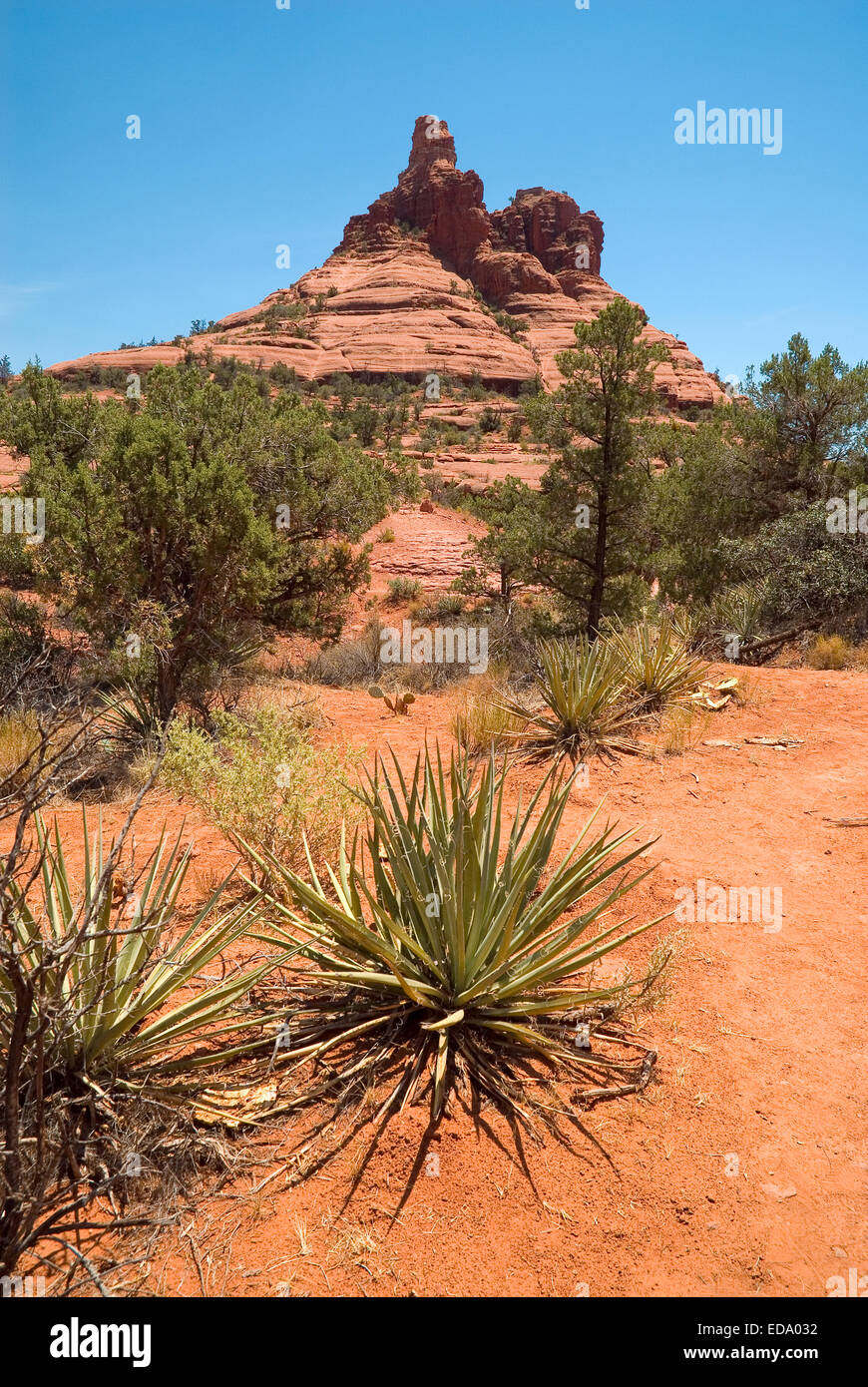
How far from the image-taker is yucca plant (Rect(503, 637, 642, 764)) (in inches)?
261

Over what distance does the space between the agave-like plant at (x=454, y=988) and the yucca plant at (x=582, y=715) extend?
3.33m

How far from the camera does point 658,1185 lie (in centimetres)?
240

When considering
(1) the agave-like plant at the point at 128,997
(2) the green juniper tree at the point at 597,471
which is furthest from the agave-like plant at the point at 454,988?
(2) the green juniper tree at the point at 597,471

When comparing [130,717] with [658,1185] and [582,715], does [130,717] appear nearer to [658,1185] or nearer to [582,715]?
[582,715]

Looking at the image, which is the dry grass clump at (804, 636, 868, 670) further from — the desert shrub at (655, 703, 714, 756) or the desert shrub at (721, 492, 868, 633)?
the desert shrub at (655, 703, 714, 756)

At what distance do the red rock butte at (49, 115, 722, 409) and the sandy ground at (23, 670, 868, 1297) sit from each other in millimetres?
48014

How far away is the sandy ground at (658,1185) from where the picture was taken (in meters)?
2.12

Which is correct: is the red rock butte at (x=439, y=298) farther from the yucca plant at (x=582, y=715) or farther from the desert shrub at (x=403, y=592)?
the yucca plant at (x=582, y=715)

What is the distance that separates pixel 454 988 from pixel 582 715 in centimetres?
407

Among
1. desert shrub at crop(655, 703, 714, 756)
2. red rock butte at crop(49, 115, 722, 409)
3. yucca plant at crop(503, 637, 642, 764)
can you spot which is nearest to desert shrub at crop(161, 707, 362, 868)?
yucca plant at crop(503, 637, 642, 764)

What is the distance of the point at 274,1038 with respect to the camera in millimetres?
2910

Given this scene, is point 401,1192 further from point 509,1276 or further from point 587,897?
point 587,897

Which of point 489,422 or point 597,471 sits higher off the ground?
point 489,422

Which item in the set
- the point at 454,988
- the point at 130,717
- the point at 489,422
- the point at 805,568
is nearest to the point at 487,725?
the point at 130,717
